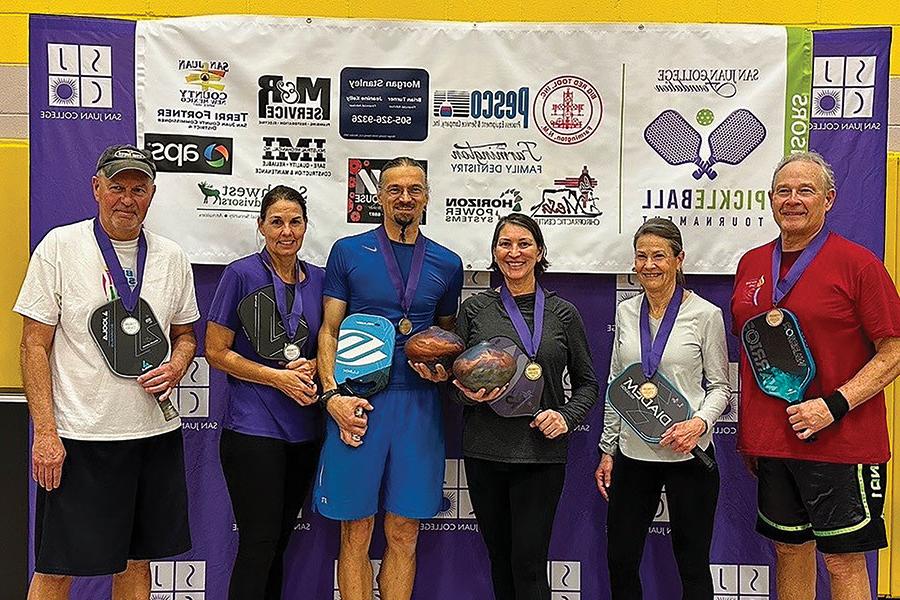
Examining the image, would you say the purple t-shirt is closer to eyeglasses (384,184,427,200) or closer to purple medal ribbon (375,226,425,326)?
purple medal ribbon (375,226,425,326)

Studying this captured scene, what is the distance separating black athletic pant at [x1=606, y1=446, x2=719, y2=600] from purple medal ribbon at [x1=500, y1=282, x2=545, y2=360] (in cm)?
55

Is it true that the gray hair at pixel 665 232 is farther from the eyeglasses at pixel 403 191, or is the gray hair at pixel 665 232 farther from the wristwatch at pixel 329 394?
the wristwatch at pixel 329 394

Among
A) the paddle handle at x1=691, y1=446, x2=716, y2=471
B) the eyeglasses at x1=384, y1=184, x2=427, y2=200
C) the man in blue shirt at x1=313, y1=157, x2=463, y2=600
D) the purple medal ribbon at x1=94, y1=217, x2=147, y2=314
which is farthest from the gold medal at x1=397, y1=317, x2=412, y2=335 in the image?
the paddle handle at x1=691, y1=446, x2=716, y2=471

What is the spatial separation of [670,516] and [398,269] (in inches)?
50.3

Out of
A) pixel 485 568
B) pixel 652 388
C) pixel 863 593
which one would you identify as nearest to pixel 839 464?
pixel 863 593

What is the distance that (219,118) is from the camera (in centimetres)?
332

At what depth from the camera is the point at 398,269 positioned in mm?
2873

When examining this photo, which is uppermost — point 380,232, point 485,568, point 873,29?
point 873,29

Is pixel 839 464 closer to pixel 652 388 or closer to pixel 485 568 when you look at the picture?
pixel 652 388

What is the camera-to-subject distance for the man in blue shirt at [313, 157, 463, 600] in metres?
2.82

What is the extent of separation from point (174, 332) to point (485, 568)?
5.32ft

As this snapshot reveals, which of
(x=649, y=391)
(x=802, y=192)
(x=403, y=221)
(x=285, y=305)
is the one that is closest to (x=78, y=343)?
(x=285, y=305)

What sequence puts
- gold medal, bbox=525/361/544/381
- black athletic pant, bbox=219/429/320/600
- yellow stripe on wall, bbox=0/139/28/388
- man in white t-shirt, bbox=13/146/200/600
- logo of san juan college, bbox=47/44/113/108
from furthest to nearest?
yellow stripe on wall, bbox=0/139/28/388 < logo of san juan college, bbox=47/44/113/108 < black athletic pant, bbox=219/429/320/600 < gold medal, bbox=525/361/544/381 < man in white t-shirt, bbox=13/146/200/600

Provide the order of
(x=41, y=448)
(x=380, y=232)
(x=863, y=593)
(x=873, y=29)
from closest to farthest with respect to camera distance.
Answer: (x=41, y=448)
(x=863, y=593)
(x=380, y=232)
(x=873, y=29)
